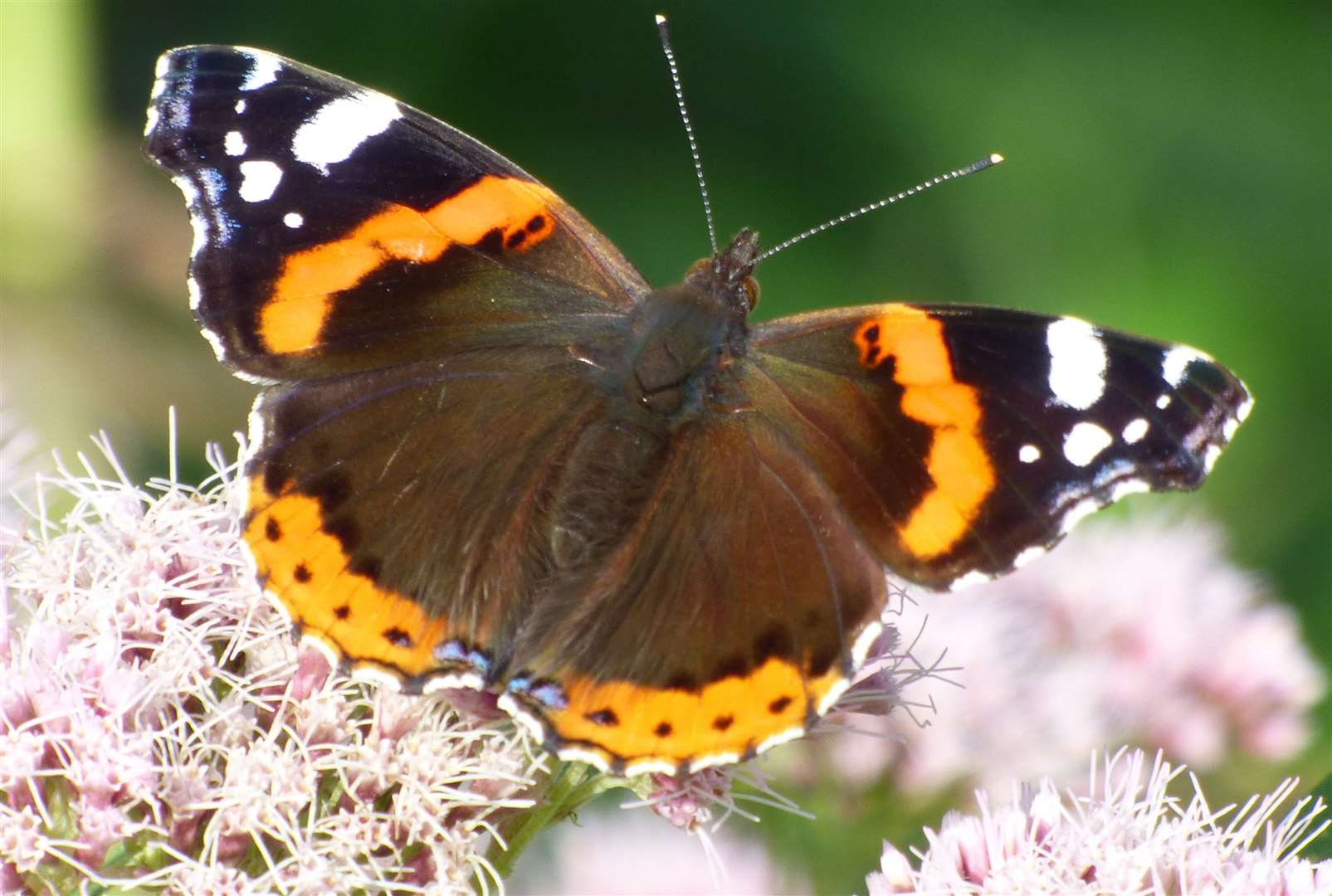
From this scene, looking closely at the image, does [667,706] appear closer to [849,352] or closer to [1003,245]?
[849,352]

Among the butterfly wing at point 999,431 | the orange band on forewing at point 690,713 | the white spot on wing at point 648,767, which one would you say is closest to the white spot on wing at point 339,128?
the butterfly wing at point 999,431

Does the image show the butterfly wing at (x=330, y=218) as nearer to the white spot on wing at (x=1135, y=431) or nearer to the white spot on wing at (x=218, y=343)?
Answer: the white spot on wing at (x=218, y=343)

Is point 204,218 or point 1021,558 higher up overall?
point 204,218

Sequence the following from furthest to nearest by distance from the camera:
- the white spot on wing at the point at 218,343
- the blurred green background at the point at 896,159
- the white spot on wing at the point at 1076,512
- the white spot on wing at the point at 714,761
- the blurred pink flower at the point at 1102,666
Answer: the blurred green background at the point at 896,159
the blurred pink flower at the point at 1102,666
the white spot on wing at the point at 218,343
the white spot on wing at the point at 1076,512
the white spot on wing at the point at 714,761

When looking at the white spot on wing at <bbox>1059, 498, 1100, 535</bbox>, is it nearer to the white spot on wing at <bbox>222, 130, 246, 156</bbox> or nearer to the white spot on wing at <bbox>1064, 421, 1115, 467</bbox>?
the white spot on wing at <bbox>1064, 421, 1115, 467</bbox>

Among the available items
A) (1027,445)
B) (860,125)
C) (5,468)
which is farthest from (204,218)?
(860,125)

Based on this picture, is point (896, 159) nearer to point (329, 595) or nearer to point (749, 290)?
point (749, 290)

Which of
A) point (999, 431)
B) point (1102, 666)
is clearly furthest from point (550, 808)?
point (1102, 666)
